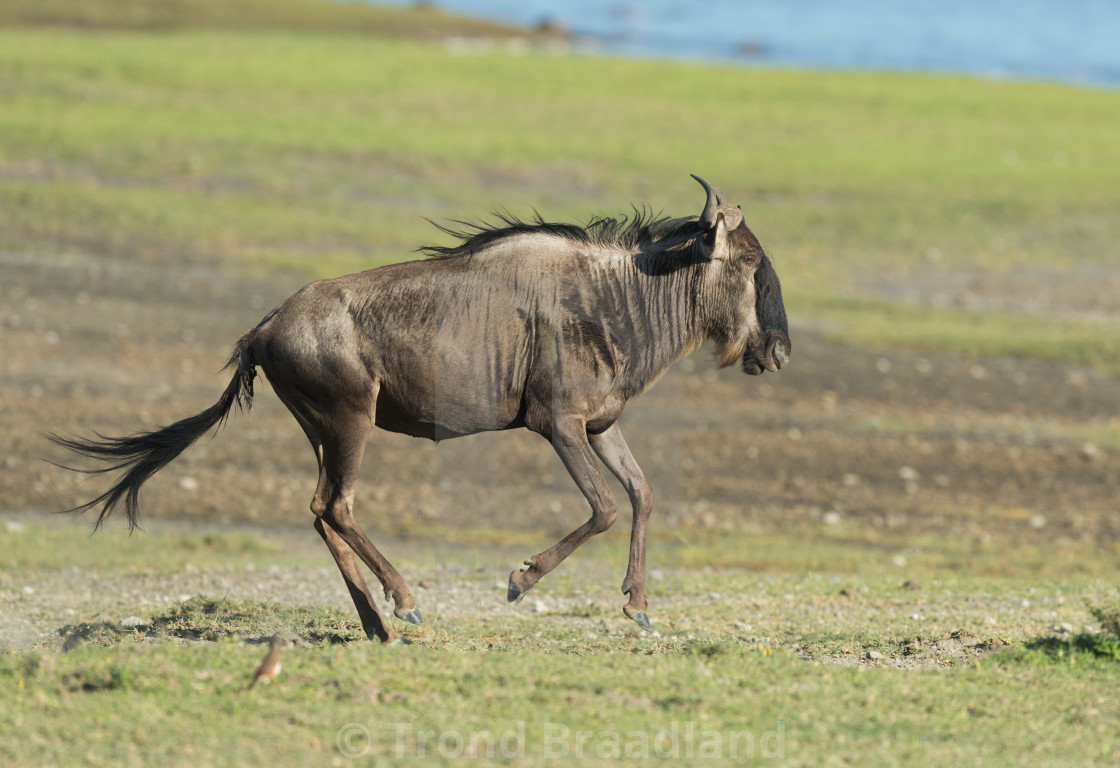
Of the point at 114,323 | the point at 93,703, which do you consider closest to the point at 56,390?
the point at 114,323

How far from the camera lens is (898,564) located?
1089cm

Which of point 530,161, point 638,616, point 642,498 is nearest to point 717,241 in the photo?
point 642,498

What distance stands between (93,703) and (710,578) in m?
5.09

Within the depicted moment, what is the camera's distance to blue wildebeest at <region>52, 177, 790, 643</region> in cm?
688

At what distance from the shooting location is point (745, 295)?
24.2ft

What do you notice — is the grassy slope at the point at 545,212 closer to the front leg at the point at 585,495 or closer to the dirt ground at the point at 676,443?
the front leg at the point at 585,495

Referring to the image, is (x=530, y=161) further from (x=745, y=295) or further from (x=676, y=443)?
(x=745, y=295)

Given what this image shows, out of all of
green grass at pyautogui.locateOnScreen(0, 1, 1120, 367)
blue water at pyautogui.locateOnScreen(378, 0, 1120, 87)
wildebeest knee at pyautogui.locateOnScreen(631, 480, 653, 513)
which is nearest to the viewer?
wildebeest knee at pyautogui.locateOnScreen(631, 480, 653, 513)

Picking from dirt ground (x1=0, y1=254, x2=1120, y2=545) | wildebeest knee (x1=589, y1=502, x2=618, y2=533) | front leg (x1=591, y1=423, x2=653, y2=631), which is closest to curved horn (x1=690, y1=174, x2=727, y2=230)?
front leg (x1=591, y1=423, x2=653, y2=631)

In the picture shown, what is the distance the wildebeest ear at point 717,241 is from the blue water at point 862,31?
46.2 metres

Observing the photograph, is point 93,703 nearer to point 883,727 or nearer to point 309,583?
point 883,727

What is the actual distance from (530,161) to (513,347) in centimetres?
1788

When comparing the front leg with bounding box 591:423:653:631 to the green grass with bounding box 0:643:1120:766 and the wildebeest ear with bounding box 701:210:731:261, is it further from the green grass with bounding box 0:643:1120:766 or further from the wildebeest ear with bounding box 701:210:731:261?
the wildebeest ear with bounding box 701:210:731:261

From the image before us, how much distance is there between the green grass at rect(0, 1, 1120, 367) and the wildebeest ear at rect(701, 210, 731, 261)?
33.0 ft
